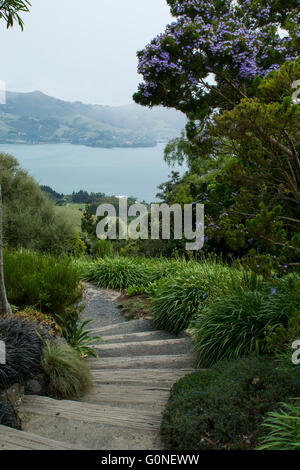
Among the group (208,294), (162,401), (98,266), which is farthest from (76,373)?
(98,266)

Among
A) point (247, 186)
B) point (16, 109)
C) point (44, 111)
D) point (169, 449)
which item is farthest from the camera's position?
point (44, 111)

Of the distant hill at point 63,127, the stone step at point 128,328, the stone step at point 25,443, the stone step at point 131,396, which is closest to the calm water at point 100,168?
the distant hill at point 63,127

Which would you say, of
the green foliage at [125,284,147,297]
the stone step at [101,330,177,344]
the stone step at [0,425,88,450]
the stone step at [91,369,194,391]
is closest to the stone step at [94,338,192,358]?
the stone step at [101,330,177,344]

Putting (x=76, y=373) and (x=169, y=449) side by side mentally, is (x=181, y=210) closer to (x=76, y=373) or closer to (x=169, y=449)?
(x=76, y=373)

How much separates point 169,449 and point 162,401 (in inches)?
29.6

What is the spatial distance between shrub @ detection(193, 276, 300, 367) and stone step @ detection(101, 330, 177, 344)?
1.32 meters

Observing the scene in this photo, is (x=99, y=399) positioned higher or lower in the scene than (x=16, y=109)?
lower

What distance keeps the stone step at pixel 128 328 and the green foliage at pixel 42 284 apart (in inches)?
50.0

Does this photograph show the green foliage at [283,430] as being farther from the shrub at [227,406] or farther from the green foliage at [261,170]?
the green foliage at [261,170]

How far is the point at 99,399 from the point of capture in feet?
10.9

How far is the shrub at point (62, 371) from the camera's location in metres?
3.23

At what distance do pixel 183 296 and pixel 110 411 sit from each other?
288cm
